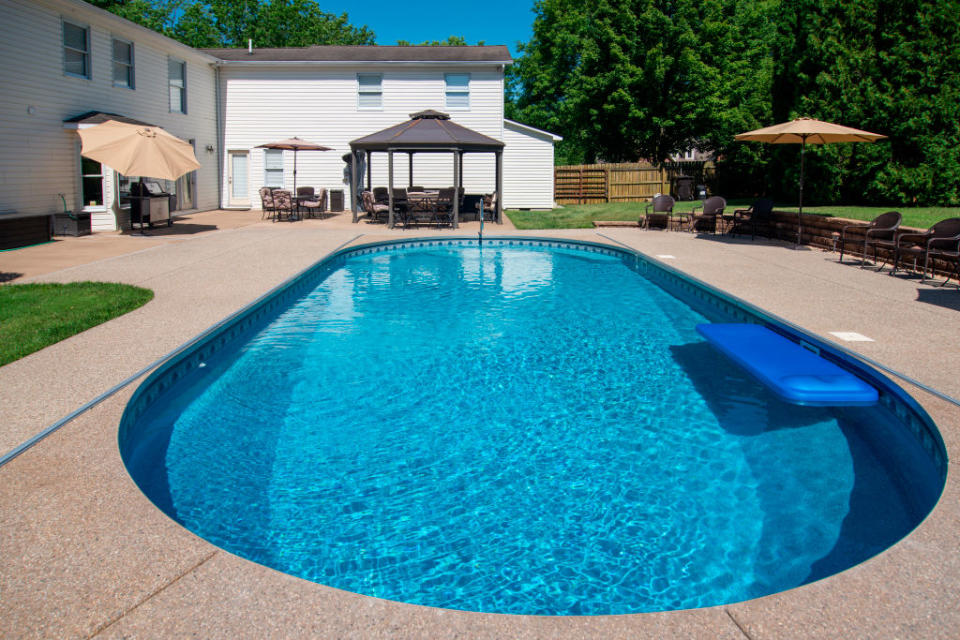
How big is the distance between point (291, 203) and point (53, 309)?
40.1 feet

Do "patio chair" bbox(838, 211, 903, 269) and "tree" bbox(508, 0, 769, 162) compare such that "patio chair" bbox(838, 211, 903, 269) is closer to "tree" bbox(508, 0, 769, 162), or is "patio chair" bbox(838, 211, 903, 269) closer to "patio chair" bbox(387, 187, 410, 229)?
"patio chair" bbox(387, 187, 410, 229)

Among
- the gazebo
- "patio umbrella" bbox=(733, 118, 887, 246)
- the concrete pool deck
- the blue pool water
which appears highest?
the gazebo

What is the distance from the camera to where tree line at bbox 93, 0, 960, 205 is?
1554 centimetres

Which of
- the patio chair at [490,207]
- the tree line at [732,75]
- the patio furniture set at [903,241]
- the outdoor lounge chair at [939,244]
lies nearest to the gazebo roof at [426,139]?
the patio chair at [490,207]

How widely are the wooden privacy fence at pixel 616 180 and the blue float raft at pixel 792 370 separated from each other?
20.7 meters

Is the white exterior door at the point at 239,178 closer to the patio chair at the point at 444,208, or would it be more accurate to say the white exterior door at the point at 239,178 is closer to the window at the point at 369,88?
the window at the point at 369,88

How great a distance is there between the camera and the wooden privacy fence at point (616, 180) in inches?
1031

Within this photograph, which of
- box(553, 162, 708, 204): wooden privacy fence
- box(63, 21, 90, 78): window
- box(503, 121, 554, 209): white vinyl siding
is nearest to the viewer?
box(63, 21, 90, 78): window

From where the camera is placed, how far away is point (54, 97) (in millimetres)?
14789

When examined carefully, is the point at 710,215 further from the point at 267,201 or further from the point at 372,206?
the point at 267,201

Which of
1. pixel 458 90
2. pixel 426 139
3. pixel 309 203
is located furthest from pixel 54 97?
pixel 458 90

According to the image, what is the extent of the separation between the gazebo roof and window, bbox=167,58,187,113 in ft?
20.4

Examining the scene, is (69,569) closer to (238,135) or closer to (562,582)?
(562,582)

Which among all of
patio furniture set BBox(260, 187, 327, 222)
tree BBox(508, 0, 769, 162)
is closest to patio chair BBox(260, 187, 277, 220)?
patio furniture set BBox(260, 187, 327, 222)
